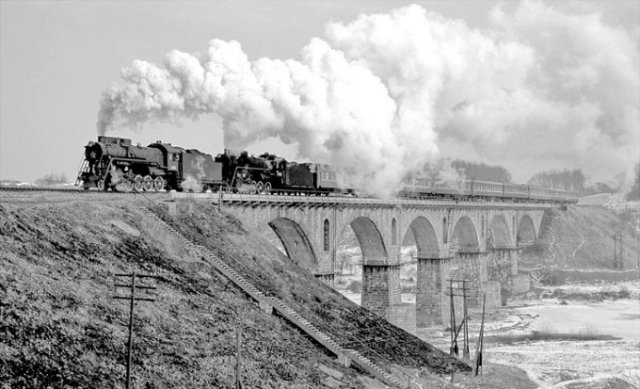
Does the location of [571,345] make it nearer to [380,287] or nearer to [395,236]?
[380,287]

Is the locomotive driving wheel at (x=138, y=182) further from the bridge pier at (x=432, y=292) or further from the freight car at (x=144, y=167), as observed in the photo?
the bridge pier at (x=432, y=292)

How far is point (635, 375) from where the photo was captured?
50.0 meters

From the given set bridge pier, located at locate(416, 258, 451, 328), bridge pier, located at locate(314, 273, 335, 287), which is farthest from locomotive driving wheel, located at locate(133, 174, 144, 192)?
bridge pier, located at locate(416, 258, 451, 328)

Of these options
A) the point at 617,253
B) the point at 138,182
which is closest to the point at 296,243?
the point at 138,182

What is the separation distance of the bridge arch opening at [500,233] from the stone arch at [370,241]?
1550 inches

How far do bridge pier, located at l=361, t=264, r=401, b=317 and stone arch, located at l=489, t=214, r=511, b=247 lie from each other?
39.4 meters

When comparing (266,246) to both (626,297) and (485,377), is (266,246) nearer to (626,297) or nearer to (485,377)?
(485,377)

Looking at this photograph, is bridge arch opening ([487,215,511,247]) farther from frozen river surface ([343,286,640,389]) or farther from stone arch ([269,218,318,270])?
stone arch ([269,218,318,270])

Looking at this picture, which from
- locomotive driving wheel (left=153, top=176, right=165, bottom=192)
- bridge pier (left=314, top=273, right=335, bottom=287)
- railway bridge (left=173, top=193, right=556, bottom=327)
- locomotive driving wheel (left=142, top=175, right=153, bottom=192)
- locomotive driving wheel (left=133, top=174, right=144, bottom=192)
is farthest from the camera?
bridge pier (left=314, top=273, right=335, bottom=287)

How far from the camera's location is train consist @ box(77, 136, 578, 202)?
43656mm

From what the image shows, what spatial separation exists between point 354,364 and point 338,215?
22.2 metres

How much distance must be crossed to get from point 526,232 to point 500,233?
63.3ft

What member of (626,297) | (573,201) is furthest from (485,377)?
(573,201)

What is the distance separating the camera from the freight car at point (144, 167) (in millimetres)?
43438
